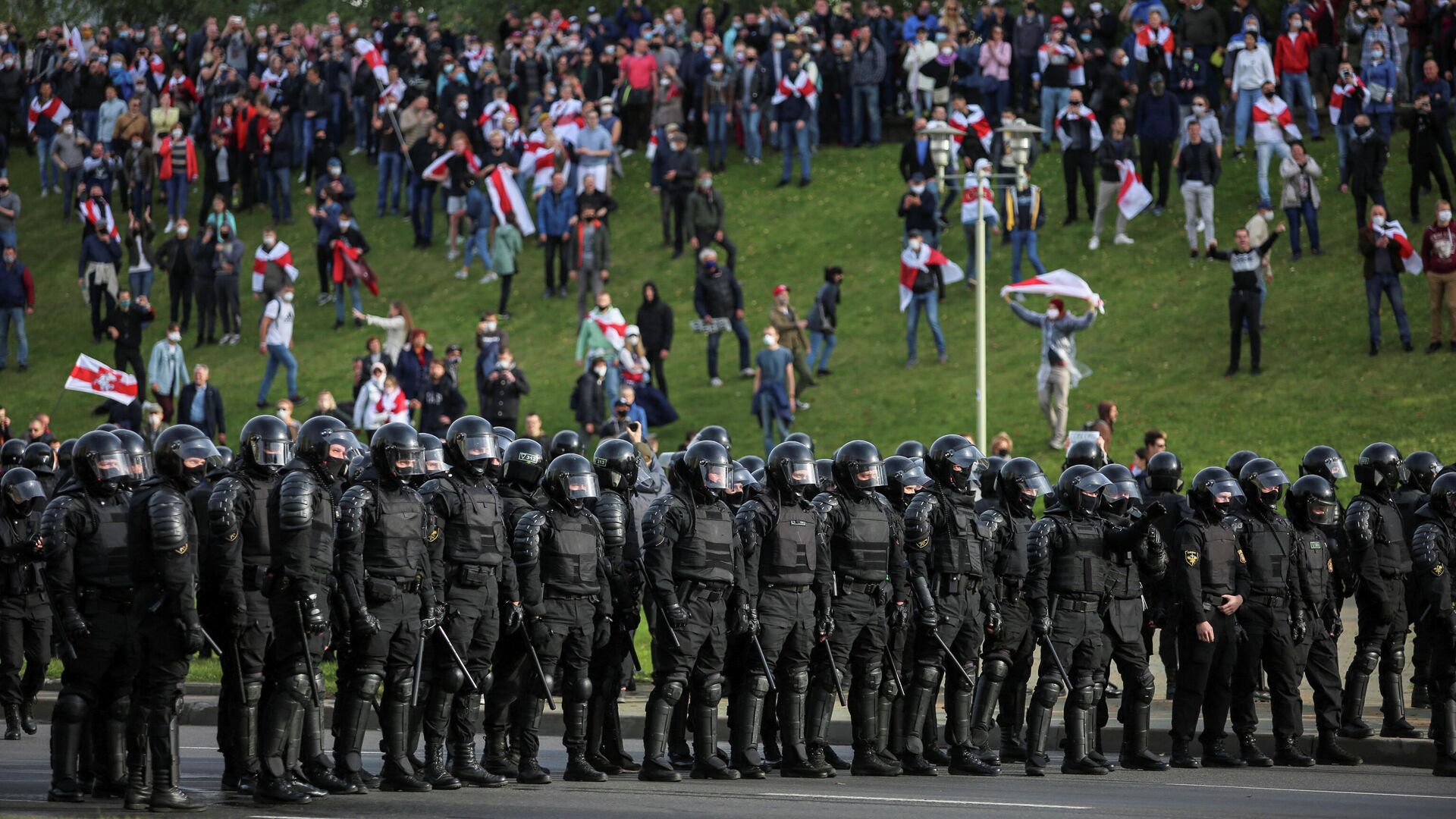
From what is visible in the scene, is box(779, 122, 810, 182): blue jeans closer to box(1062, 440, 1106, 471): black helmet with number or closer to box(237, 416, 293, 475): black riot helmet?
box(1062, 440, 1106, 471): black helmet with number

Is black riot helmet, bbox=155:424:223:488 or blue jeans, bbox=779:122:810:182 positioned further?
blue jeans, bbox=779:122:810:182

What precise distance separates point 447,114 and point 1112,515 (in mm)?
21927

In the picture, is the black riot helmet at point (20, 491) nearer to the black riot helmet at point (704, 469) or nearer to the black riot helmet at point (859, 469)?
the black riot helmet at point (704, 469)

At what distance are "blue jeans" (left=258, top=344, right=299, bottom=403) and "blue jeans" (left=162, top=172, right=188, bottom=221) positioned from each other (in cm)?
806

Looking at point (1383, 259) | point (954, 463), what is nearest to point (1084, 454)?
point (954, 463)

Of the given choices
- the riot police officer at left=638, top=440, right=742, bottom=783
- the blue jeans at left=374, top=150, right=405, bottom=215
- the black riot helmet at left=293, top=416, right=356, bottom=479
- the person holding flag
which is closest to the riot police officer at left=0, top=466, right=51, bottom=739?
the black riot helmet at left=293, top=416, right=356, bottom=479

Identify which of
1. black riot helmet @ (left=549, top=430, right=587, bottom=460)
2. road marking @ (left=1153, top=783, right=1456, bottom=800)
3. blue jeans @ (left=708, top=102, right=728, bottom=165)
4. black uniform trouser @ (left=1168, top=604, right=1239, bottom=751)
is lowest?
road marking @ (left=1153, top=783, right=1456, bottom=800)

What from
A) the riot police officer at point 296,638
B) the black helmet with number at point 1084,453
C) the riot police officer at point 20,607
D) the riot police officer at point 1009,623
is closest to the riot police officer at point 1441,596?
the black helmet with number at point 1084,453

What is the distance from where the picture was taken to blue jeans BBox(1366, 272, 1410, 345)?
24.9 m

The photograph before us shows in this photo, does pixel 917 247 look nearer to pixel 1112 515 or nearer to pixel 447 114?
pixel 447 114

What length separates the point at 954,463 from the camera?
45.1 ft

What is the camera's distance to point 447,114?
33.5m

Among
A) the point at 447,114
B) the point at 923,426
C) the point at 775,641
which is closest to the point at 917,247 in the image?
the point at 923,426

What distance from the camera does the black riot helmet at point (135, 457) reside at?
11.6 meters
